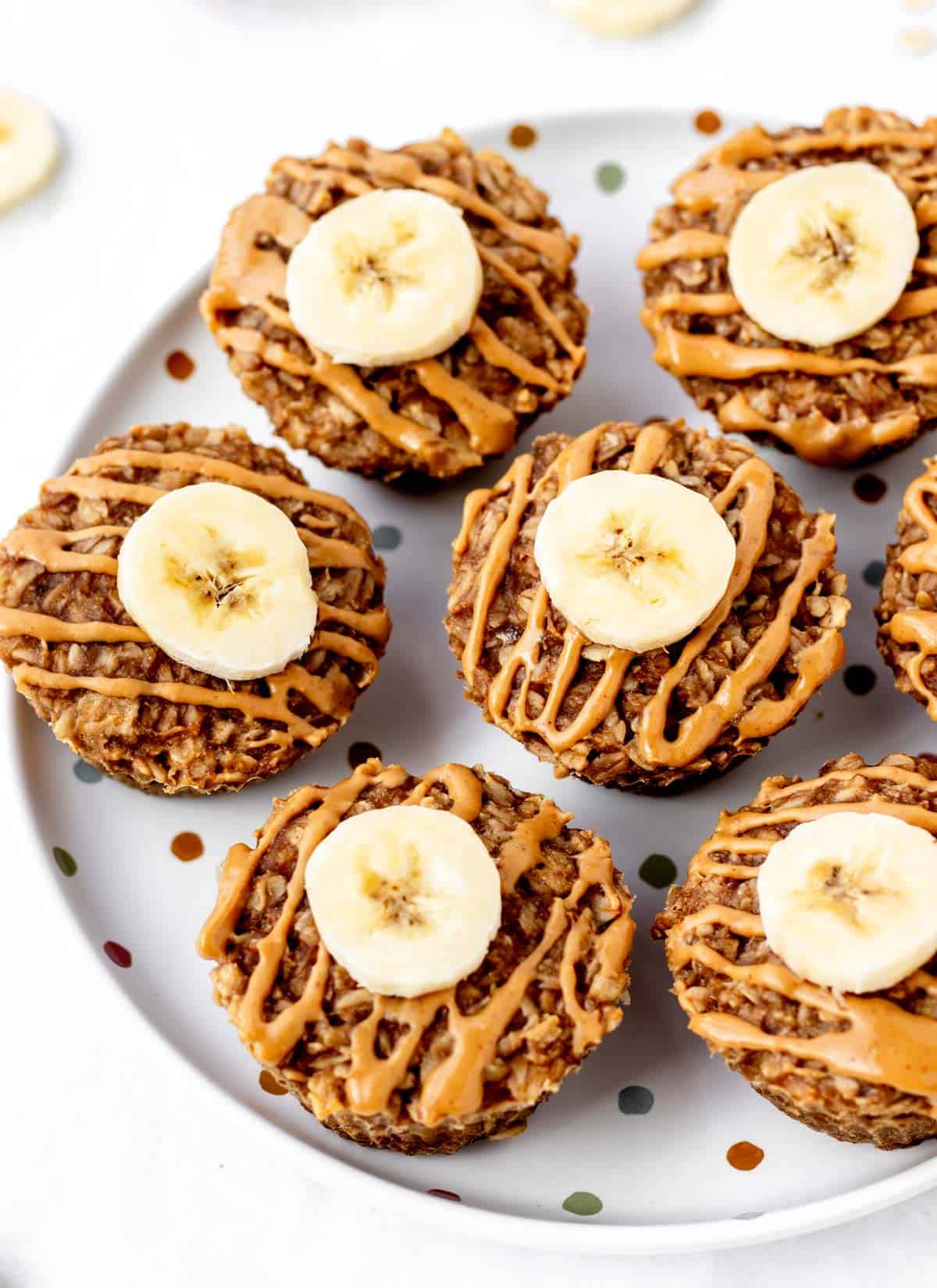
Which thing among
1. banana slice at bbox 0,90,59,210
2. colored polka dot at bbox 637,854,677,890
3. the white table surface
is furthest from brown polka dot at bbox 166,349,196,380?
colored polka dot at bbox 637,854,677,890

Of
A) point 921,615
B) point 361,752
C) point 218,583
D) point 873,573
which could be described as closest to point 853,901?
point 921,615

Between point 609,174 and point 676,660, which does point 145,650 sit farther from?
point 609,174

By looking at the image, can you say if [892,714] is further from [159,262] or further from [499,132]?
[159,262]

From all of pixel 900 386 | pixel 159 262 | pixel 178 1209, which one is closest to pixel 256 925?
pixel 178 1209

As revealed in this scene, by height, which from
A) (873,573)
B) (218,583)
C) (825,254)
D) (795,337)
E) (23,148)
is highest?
(23,148)

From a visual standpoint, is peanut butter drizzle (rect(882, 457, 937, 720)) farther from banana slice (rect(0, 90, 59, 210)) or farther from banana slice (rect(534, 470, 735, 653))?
banana slice (rect(0, 90, 59, 210))

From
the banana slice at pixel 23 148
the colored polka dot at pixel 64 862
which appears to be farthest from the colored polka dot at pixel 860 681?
the banana slice at pixel 23 148
